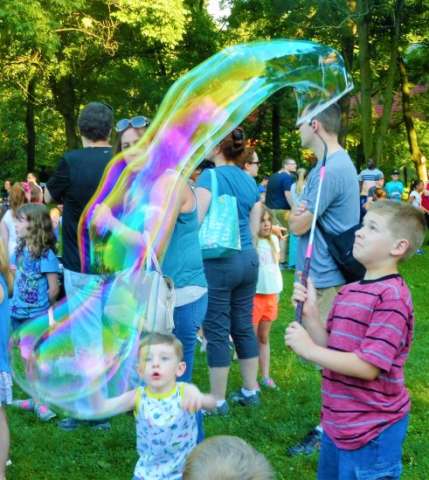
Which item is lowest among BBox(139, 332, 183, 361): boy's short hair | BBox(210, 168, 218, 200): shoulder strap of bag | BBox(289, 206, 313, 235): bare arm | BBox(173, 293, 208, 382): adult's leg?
BBox(173, 293, 208, 382): adult's leg

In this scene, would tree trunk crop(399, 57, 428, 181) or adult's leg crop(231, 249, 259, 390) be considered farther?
tree trunk crop(399, 57, 428, 181)

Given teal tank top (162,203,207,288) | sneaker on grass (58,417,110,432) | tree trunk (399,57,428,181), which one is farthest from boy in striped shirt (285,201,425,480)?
tree trunk (399,57,428,181)

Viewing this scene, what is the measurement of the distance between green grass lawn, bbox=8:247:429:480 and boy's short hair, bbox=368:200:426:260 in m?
1.90

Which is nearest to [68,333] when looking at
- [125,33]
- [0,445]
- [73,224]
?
[0,445]

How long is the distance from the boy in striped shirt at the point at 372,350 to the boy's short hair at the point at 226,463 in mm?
714

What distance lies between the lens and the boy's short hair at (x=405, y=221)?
2.56 meters

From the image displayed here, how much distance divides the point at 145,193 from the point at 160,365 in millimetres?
865

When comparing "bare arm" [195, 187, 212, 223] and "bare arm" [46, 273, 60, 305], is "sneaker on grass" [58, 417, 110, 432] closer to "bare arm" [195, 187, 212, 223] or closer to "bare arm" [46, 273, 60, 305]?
"bare arm" [46, 273, 60, 305]

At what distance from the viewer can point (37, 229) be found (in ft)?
15.4

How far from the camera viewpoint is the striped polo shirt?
2.43 metres

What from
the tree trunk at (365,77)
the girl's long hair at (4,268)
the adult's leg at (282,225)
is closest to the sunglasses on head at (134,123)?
the girl's long hair at (4,268)

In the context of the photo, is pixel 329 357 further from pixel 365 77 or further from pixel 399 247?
pixel 365 77

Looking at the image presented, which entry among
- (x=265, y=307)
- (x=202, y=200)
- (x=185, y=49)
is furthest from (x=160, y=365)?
(x=185, y=49)

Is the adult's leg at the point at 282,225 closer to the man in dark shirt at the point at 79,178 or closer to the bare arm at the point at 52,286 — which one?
the bare arm at the point at 52,286
